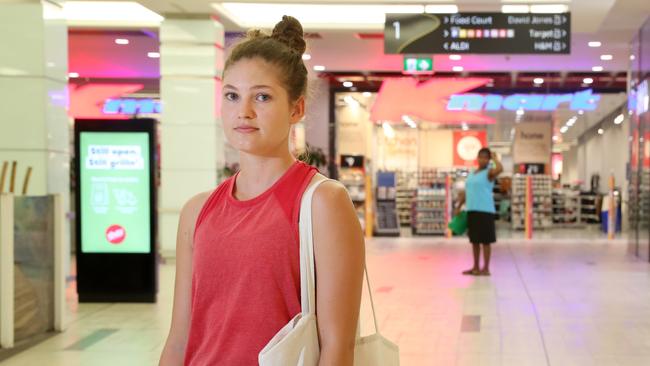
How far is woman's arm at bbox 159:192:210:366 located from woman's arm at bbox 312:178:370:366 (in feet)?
1.02

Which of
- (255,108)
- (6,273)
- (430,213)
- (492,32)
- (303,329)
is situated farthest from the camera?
(430,213)

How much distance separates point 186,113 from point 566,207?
46.9 ft

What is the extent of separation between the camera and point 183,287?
168cm

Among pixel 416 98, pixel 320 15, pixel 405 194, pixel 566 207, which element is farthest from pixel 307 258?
pixel 566 207

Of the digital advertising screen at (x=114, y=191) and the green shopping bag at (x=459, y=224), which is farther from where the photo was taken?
the green shopping bag at (x=459, y=224)

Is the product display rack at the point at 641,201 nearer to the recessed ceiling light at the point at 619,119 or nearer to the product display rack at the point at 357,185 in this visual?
the product display rack at the point at 357,185

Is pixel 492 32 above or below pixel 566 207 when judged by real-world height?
above

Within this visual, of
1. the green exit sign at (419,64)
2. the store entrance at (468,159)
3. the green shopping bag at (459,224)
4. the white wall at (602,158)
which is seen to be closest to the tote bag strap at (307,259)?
the green shopping bag at (459,224)

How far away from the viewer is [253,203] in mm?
1509

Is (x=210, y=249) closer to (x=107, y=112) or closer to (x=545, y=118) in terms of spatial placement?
(x=107, y=112)

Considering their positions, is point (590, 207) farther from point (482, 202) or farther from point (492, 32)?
point (482, 202)

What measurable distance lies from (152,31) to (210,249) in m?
11.3

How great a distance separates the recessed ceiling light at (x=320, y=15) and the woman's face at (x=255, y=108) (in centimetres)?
950

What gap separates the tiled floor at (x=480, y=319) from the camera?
5.30 m
